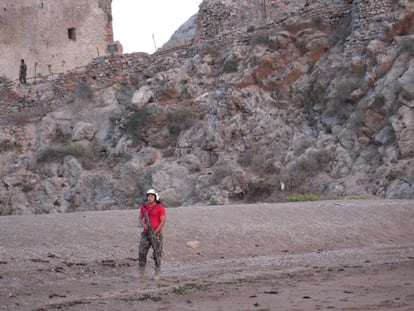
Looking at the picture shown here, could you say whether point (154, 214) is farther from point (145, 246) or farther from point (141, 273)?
point (141, 273)

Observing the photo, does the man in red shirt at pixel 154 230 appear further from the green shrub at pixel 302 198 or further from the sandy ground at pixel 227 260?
the green shrub at pixel 302 198

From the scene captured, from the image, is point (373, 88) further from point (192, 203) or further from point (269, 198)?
point (192, 203)

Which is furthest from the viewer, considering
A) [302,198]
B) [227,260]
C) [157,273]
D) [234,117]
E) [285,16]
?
[285,16]

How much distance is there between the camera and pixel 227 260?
13.4m

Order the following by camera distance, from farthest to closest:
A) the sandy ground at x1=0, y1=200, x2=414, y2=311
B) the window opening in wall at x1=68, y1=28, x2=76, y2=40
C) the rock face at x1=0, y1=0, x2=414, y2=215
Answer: the window opening in wall at x1=68, y1=28, x2=76, y2=40 → the rock face at x1=0, y1=0, x2=414, y2=215 → the sandy ground at x1=0, y1=200, x2=414, y2=311

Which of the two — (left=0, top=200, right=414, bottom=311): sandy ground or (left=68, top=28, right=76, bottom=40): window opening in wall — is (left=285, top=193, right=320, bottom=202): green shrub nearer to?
(left=0, top=200, right=414, bottom=311): sandy ground

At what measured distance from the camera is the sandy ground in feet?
32.2

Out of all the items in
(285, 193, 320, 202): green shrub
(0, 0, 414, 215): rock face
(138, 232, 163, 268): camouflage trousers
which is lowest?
(138, 232, 163, 268): camouflage trousers

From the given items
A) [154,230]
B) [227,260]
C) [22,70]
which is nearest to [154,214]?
[154,230]

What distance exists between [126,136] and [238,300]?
18120 millimetres

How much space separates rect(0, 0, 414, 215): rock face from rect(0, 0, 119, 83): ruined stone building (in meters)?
4.96

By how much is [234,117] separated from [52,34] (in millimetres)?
13832

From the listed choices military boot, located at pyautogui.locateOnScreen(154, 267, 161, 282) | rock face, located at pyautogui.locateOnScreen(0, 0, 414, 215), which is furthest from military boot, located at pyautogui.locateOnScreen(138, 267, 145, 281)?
rock face, located at pyautogui.locateOnScreen(0, 0, 414, 215)

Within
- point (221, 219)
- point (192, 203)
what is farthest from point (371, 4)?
point (221, 219)
